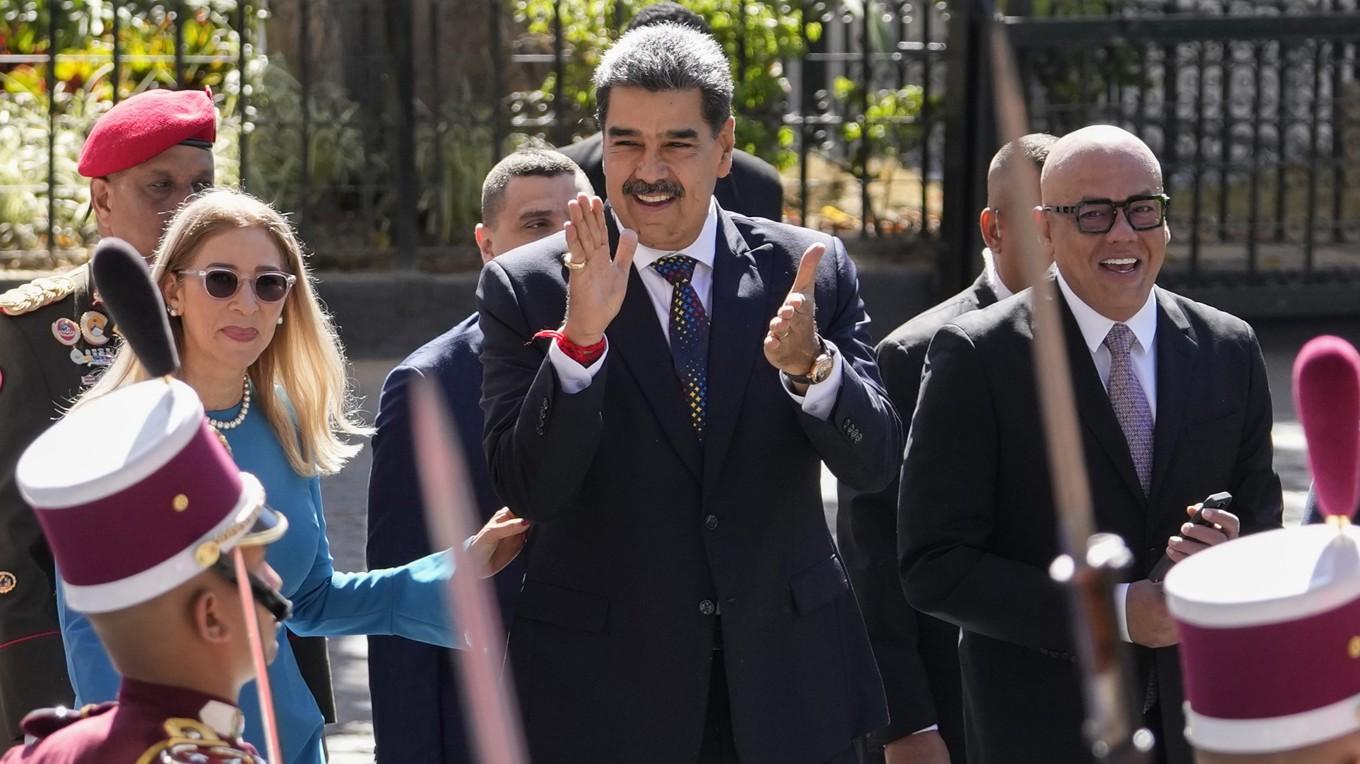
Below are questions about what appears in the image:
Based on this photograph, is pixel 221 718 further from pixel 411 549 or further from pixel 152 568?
pixel 411 549

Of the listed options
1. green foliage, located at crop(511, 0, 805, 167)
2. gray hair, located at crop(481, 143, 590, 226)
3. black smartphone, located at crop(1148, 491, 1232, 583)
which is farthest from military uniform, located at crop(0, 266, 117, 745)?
green foliage, located at crop(511, 0, 805, 167)

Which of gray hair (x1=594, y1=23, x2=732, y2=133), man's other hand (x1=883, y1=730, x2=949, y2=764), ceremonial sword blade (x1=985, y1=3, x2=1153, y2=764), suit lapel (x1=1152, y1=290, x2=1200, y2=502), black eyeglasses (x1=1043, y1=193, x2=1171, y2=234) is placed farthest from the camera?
man's other hand (x1=883, y1=730, x2=949, y2=764)

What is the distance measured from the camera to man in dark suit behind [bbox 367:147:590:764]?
162 inches

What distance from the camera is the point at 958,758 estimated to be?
458cm

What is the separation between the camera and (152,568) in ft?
8.02

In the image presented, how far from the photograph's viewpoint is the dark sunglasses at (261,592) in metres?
2.50

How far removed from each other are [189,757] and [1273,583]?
129 centimetres

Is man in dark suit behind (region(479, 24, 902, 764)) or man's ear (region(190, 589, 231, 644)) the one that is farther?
man in dark suit behind (region(479, 24, 902, 764))

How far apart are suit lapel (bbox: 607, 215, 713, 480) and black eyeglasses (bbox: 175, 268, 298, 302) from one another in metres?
0.70

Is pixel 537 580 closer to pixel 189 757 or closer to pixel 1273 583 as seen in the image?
pixel 189 757

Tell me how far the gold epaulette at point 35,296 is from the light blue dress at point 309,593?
0.61m

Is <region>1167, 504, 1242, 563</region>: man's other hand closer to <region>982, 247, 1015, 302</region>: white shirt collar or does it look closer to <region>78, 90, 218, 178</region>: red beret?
<region>982, 247, 1015, 302</region>: white shirt collar

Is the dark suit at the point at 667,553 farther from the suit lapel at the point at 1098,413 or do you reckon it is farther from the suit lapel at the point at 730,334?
the suit lapel at the point at 1098,413

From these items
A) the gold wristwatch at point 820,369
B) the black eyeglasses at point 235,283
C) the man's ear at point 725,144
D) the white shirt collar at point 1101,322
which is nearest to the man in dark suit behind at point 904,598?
the white shirt collar at point 1101,322
